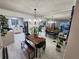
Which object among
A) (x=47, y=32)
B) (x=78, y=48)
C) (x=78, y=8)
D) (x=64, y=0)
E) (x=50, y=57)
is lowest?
(x=50, y=57)

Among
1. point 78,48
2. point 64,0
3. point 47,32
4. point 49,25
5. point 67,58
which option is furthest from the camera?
point 49,25

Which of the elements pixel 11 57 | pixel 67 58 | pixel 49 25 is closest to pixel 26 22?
pixel 49 25

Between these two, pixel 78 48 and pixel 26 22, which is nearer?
pixel 78 48

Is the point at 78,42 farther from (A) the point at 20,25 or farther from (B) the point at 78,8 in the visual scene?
(A) the point at 20,25

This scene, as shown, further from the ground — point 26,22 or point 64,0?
point 64,0

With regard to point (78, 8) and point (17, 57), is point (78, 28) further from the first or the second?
point (17, 57)

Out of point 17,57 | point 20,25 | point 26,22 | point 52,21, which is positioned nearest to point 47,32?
point 52,21

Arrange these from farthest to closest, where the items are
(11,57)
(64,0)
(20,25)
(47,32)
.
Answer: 1. (20,25)
2. (47,32)
3. (11,57)
4. (64,0)

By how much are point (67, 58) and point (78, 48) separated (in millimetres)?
331

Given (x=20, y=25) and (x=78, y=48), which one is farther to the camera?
(x=20, y=25)

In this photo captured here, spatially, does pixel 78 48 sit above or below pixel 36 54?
above

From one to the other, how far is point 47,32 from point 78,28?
797 cm

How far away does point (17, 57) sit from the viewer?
3676mm

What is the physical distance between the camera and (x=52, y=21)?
1022 centimetres
